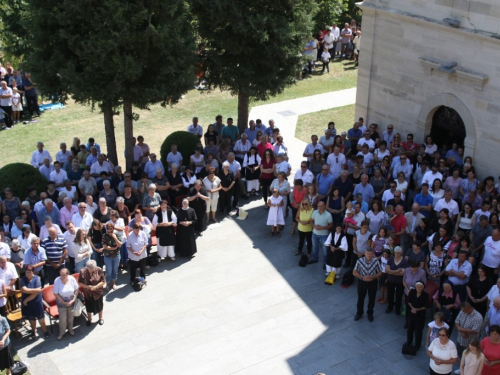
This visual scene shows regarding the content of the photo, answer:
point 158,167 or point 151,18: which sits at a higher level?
point 151,18

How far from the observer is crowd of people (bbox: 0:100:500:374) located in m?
12.7

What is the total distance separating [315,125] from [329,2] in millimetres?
8821

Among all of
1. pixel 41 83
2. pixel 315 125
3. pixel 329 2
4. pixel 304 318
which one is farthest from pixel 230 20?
pixel 329 2

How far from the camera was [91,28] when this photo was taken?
53.8 feet

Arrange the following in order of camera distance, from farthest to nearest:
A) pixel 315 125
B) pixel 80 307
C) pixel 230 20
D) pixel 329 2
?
1. pixel 329 2
2. pixel 315 125
3. pixel 230 20
4. pixel 80 307

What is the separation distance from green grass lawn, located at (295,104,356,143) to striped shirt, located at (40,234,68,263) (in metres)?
11.1

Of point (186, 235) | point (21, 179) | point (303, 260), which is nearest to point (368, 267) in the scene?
point (303, 260)

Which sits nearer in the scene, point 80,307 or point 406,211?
point 80,307

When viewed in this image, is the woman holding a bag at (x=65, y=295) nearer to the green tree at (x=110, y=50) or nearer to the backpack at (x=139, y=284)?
the backpack at (x=139, y=284)

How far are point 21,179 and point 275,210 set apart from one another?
618cm

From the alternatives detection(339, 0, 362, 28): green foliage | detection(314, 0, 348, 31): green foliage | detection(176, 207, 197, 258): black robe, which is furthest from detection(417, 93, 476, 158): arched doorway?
detection(339, 0, 362, 28): green foliage

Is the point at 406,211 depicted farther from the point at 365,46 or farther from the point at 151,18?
the point at 151,18

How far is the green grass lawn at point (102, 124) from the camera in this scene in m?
22.0

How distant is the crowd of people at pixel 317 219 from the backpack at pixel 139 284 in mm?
80
